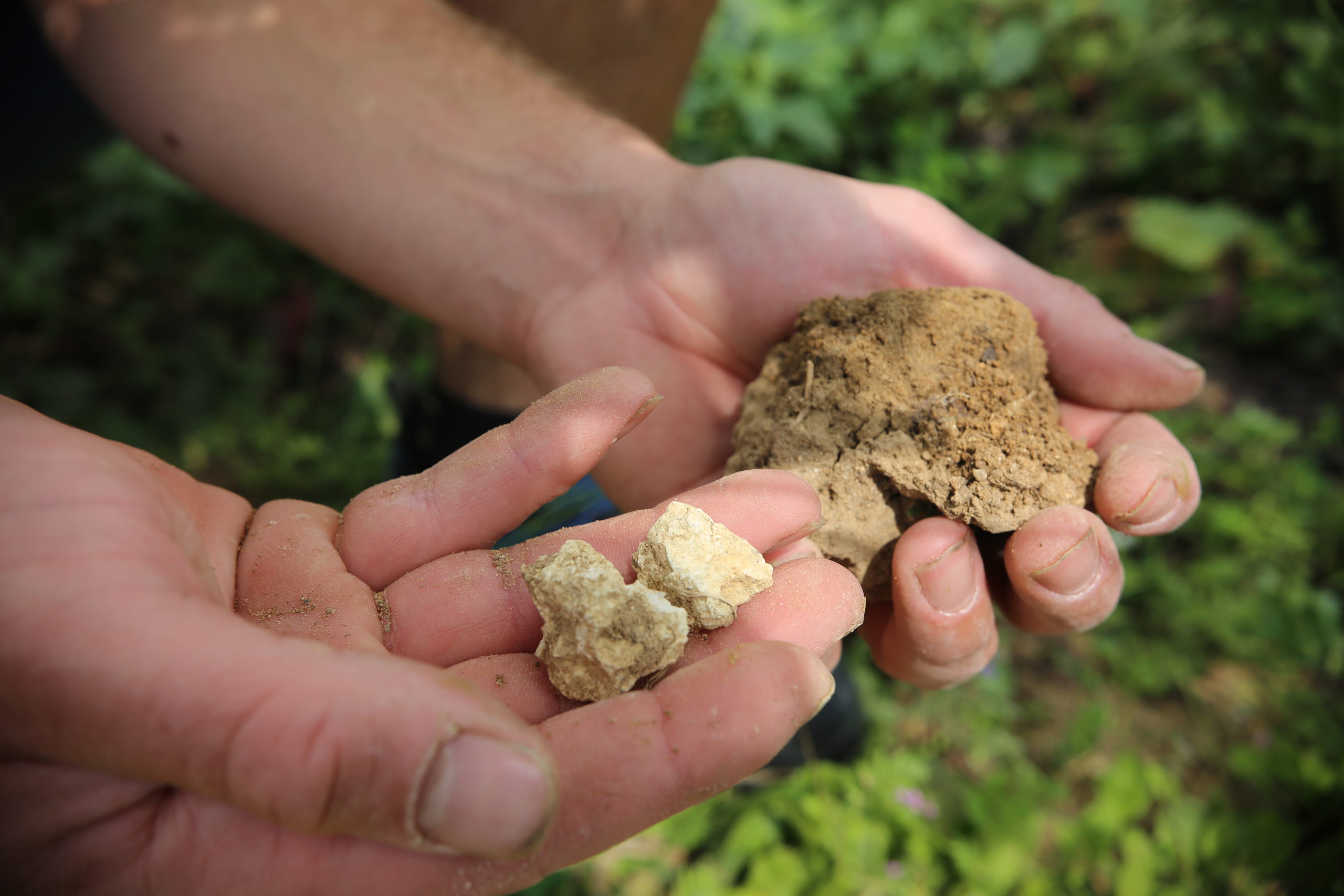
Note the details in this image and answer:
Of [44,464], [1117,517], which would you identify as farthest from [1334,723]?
[44,464]

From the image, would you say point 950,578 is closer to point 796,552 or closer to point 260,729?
point 796,552

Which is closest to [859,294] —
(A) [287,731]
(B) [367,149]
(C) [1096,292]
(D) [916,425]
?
(D) [916,425]

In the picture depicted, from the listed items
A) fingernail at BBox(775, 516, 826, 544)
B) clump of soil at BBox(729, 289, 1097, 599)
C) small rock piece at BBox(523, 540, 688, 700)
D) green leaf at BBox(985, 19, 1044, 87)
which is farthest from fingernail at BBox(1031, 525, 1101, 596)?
green leaf at BBox(985, 19, 1044, 87)

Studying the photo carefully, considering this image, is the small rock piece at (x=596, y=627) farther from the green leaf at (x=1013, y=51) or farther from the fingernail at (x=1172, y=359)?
the green leaf at (x=1013, y=51)

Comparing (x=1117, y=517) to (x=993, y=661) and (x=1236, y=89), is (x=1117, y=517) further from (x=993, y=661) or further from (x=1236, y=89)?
(x=1236, y=89)

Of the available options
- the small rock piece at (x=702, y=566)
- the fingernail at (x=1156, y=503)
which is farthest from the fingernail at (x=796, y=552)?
the fingernail at (x=1156, y=503)

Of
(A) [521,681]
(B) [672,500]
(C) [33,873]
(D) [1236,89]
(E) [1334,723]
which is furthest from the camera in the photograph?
(D) [1236,89]
